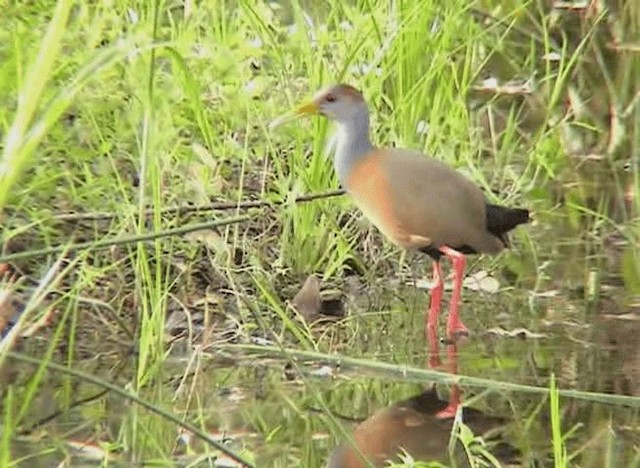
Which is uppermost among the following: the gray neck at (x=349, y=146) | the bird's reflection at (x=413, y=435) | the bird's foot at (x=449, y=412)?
the gray neck at (x=349, y=146)

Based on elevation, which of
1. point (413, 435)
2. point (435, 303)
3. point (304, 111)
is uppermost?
point (304, 111)

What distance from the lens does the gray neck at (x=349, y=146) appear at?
6.25 meters

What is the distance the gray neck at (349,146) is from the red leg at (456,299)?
0.42m

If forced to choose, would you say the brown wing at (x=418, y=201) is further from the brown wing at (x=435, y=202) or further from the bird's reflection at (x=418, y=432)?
the bird's reflection at (x=418, y=432)

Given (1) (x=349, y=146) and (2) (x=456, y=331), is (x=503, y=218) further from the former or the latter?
(1) (x=349, y=146)

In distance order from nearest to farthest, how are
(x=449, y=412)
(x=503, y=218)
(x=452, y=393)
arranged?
(x=449, y=412) → (x=452, y=393) → (x=503, y=218)

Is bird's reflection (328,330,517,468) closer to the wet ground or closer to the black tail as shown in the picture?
the wet ground

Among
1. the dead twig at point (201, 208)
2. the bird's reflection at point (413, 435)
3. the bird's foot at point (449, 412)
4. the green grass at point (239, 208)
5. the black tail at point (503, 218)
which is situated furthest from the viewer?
the black tail at point (503, 218)

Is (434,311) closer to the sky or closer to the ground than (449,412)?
closer to the sky

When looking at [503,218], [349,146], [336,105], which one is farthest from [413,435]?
[336,105]

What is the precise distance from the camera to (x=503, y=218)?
6.21 meters

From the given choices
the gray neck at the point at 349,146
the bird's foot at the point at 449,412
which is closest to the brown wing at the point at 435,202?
the gray neck at the point at 349,146

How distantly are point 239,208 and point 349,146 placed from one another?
1.42ft

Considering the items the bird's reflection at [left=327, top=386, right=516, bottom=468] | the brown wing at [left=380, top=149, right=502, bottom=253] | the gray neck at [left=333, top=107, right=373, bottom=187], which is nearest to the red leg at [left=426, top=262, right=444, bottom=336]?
the brown wing at [left=380, top=149, right=502, bottom=253]
